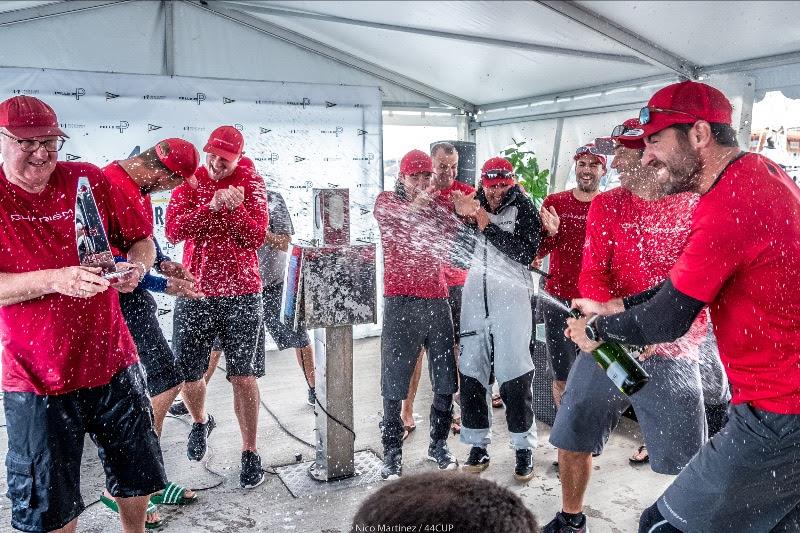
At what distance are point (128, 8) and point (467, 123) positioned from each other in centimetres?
411

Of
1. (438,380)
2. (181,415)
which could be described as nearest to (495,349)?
(438,380)

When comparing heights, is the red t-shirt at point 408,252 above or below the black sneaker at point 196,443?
above

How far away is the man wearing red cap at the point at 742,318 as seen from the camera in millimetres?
1917

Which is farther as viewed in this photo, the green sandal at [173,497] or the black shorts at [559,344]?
the black shorts at [559,344]

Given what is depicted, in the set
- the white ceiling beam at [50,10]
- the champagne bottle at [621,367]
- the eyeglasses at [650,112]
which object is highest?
the white ceiling beam at [50,10]

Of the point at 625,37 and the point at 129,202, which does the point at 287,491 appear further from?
the point at 625,37

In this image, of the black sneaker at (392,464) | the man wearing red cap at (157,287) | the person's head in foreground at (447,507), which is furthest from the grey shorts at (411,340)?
the person's head in foreground at (447,507)

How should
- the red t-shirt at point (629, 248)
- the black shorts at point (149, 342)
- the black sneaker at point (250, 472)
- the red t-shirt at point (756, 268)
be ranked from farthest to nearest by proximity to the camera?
the black sneaker at point (250, 472), the black shorts at point (149, 342), the red t-shirt at point (629, 248), the red t-shirt at point (756, 268)

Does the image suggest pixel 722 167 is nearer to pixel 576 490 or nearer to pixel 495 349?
pixel 576 490

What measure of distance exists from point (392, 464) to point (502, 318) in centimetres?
117

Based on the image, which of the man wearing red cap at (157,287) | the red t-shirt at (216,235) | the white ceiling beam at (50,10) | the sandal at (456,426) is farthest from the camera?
the white ceiling beam at (50,10)

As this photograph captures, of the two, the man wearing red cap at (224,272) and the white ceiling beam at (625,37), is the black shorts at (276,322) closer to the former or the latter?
the man wearing red cap at (224,272)

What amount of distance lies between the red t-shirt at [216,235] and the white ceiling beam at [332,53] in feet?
11.7

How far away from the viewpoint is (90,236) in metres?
2.46
